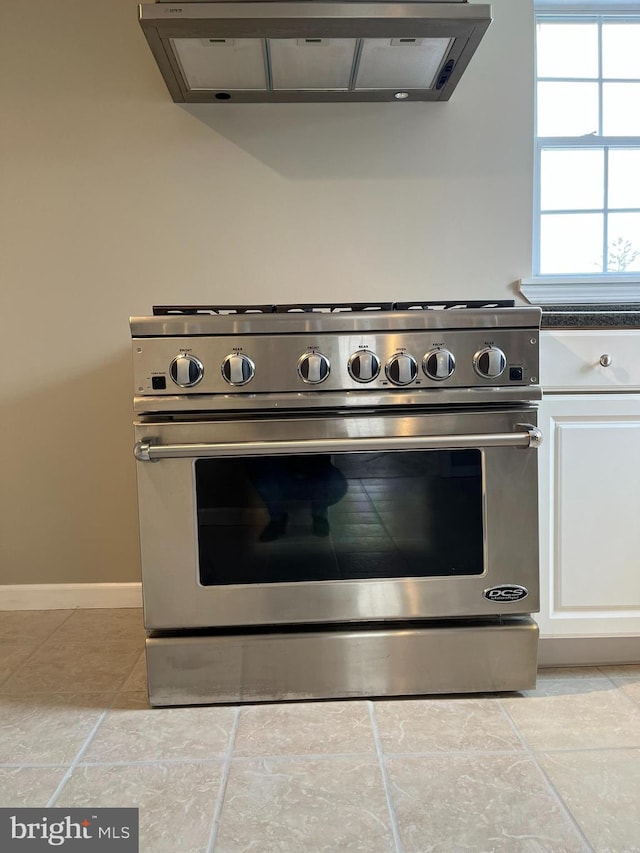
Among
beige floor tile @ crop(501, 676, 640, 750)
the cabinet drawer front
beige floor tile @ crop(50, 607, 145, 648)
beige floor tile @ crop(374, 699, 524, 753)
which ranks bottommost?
beige floor tile @ crop(50, 607, 145, 648)

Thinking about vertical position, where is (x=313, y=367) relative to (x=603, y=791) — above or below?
above

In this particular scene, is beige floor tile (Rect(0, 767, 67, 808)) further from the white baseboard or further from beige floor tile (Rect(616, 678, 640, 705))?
beige floor tile (Rect(616, 678, 640, 705))

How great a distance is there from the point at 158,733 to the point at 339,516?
587mm

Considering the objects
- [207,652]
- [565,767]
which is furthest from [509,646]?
[207,652]

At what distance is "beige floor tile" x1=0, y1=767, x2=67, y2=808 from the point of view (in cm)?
103

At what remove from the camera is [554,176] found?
2141 mm

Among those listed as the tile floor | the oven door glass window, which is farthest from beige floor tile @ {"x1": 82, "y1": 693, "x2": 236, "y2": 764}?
the oven door glass window

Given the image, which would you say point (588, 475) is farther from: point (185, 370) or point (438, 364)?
point (185, 370)

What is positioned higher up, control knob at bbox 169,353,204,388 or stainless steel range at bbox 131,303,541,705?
control knob at bbox 169,353,204,388

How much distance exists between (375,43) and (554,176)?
0.90 metres

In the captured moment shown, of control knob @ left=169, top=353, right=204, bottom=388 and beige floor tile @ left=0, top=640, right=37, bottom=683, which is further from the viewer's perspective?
beige floor tile @ left=0, top=640, right=37, bottom=683

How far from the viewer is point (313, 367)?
1.29 meters

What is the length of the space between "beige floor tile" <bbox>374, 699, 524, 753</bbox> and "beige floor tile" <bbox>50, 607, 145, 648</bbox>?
32.0 inches

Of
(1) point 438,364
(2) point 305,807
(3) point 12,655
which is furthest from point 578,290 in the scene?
(3) point 12,655
